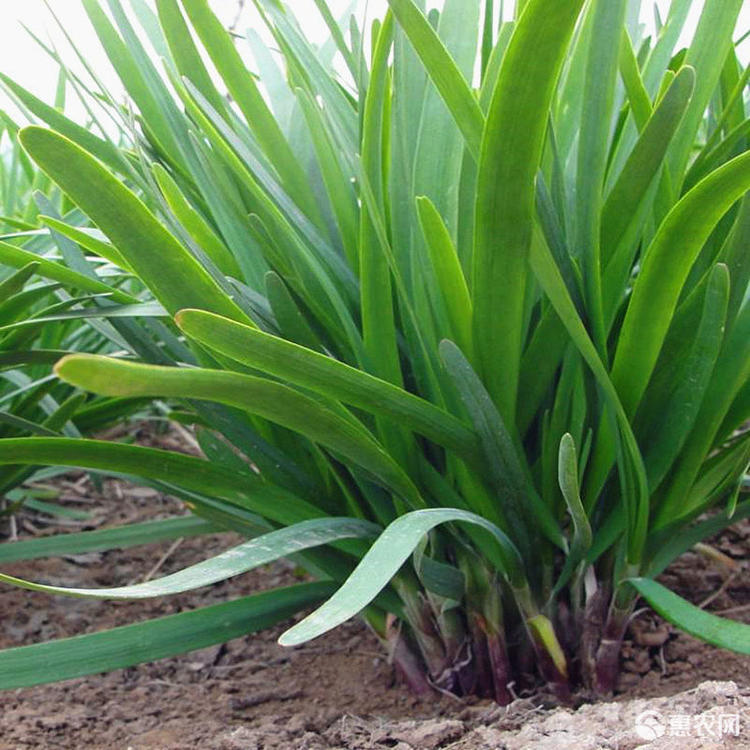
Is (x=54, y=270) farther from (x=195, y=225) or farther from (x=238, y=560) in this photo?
(x=238, y=560)

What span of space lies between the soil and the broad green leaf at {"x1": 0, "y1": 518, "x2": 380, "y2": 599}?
0.14 metres

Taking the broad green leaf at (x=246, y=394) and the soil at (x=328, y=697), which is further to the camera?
the soil at (x=328, y=697)

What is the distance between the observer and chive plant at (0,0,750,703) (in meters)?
0.50

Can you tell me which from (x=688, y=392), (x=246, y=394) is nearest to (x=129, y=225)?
(x=246, y=394)

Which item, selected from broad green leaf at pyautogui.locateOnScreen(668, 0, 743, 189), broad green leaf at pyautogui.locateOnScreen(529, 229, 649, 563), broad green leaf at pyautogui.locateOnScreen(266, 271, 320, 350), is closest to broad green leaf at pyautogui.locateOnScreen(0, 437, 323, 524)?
broad green leaf at pyautogui.locateOnScreen(266, 271, 320, 350)

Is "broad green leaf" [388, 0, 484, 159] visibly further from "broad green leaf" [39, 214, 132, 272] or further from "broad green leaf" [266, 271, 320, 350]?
"broad green leaf" [39, 214, 132, 272]

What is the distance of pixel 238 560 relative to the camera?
0.46 m

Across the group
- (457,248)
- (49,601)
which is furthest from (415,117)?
(49,601)

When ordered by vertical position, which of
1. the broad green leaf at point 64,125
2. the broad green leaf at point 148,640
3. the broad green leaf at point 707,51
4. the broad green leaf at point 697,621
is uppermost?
the broad green leaf at point 64,125

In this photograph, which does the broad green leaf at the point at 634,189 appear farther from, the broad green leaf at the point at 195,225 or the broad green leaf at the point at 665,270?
the broad green leaf at the point at 195,225

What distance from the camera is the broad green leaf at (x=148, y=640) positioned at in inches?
21.8
